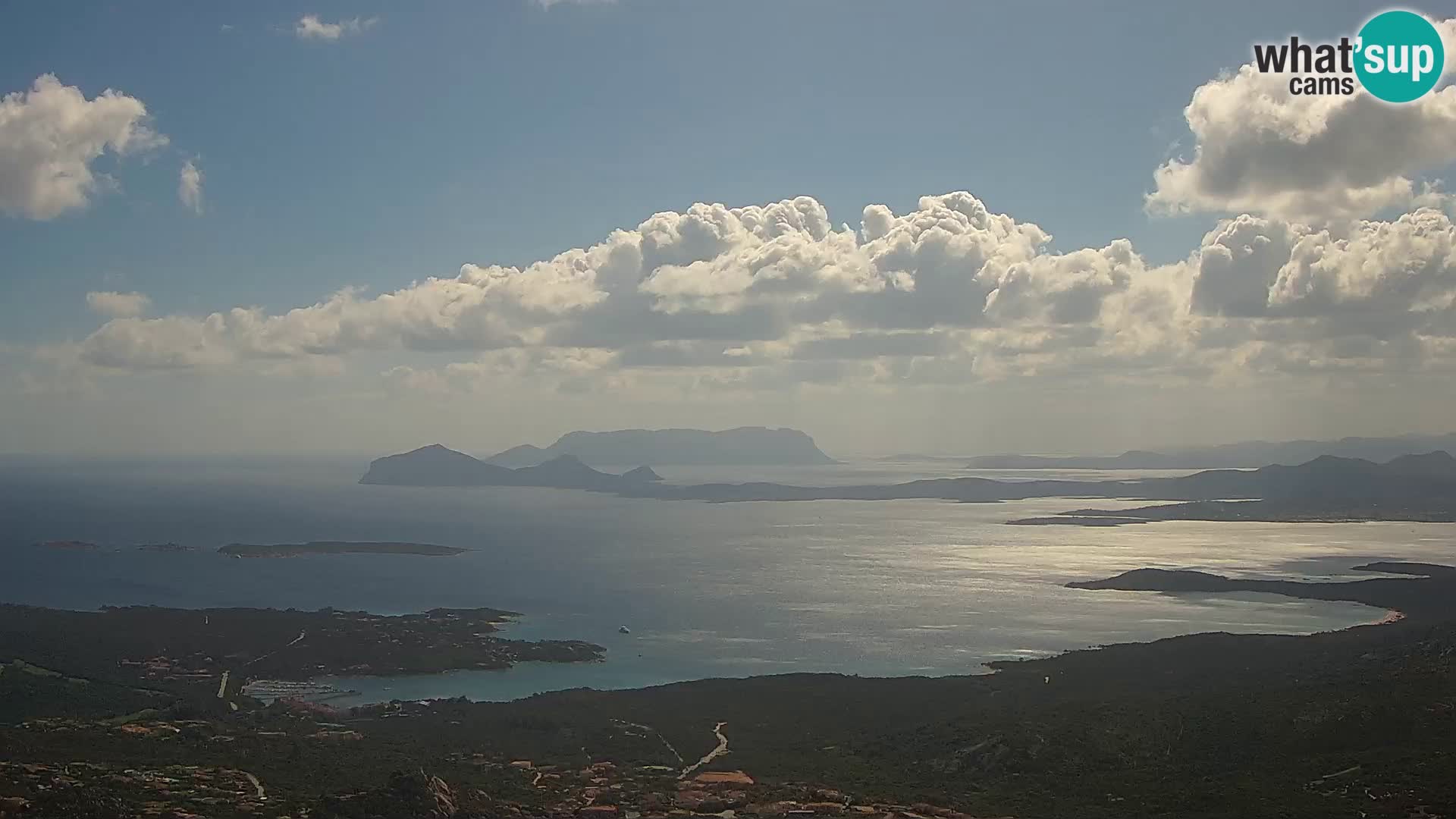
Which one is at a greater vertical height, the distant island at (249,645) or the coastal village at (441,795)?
the coastal village at (441,795)

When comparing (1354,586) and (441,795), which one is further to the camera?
(1354,586)

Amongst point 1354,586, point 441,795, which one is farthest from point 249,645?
point 1354,586

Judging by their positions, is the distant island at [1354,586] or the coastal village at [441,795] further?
the distant island at [1354,586]

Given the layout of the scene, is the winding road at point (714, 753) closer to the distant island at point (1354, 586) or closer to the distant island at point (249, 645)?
the distant island at point (249, 645)

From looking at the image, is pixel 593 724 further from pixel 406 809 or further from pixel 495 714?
pixel 406 809

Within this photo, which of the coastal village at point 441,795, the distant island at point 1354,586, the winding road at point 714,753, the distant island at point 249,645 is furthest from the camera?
the distant island at point 1354,586

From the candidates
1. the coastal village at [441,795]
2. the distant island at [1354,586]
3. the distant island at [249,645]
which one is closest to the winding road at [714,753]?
the coastal village at [441,795]

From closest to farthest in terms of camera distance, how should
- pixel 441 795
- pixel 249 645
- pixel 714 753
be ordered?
pixel 441 795 → pixel 714 753 → pixel 249 645

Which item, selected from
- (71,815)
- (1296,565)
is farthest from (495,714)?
(1296,565)

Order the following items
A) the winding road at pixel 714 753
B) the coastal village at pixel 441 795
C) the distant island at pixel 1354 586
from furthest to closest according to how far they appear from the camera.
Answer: the distant island at pixel 1354 586
the winding road at pixel 714 753
the coastal village at pixel 441 795

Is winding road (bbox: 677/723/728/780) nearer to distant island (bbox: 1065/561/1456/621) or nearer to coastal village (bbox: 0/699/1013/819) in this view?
coastal village (bbox: 0/699/1013/819)

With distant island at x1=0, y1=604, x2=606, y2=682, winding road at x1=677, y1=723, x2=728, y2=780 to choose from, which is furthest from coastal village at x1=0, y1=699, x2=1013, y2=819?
distant island at x1=0, y1=604, x2=606, y2=682

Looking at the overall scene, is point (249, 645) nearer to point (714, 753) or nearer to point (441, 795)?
point (714, 753)
